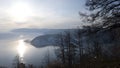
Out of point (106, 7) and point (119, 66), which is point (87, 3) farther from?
point (119, 66)

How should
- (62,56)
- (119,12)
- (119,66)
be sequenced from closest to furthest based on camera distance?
(119,12)
(119,66)
(62,56)

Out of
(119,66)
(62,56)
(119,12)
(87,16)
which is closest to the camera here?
(119,12)

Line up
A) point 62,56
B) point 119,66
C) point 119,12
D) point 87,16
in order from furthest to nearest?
point 62,56
point 119,66
point 87,16
point 119,12

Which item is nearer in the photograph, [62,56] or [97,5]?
[97,5]

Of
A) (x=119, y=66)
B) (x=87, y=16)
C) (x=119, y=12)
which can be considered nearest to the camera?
(x=119, y=12)

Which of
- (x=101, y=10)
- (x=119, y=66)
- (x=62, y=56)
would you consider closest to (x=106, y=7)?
(x=101, y=10)

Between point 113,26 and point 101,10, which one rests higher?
point 101,10

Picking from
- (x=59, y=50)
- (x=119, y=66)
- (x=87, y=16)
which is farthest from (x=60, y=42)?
(x=87, y=16)

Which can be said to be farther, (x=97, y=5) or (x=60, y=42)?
(x=60, y=42)

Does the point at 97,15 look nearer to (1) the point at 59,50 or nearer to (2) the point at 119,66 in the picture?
(2) the point at 119,66
